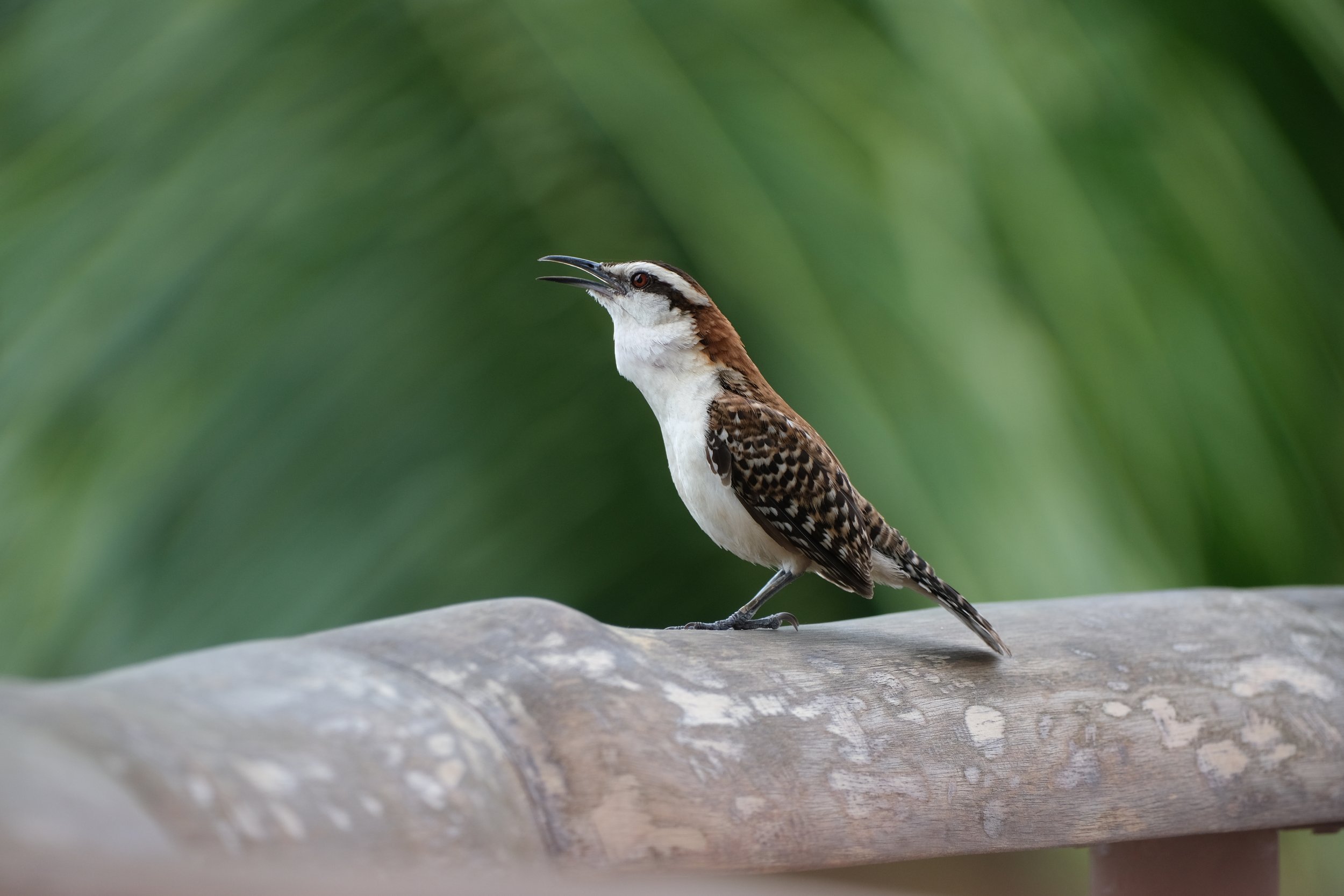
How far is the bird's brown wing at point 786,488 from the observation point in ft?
5.88

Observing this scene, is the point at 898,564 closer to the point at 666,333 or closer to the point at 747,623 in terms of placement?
the point at 747,623

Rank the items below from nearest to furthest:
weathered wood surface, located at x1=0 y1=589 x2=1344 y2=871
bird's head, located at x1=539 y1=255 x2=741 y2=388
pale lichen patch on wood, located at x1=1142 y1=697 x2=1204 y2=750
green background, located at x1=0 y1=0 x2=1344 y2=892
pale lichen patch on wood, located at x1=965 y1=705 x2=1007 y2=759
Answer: weathered wood surface, located at x1=0 y1=589 x2=1344 y2=871 → pale lichen patch on wood, located at x1=965 y1=705 x2=1007 y2=759 → pale lichen patch on wood, located at x1=1142 y1=697 x2=1204 y2=750 → bird's head, located at x1=539 y1=255 x2=741 y2=388 → green background, located at x1=0 y1=0 x2=1344 y2=892

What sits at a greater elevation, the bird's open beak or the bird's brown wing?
the bird's open beak

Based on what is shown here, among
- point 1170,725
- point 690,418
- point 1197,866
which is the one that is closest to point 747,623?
point 690,418

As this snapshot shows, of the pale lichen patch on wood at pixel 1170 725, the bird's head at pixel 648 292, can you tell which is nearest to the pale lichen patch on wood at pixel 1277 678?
the pale lichen patch on wood at pixel 1170 725

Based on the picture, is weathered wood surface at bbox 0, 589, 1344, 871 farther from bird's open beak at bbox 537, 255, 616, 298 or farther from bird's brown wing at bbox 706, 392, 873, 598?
bird's open beak at bbox 537, 255, 616, 298

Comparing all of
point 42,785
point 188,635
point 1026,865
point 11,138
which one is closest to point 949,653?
point 42,785

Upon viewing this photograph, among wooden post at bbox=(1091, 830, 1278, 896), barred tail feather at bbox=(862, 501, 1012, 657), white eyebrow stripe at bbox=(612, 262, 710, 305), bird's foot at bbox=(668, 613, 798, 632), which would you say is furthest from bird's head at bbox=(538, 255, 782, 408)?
wooden post at bbox=(1091, 830, 1278, 896)

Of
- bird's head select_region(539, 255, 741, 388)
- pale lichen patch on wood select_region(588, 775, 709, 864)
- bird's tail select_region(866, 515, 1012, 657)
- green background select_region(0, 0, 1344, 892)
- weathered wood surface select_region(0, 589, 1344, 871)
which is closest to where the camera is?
weathered wood surface select_region(0, 589, 1344, 871)

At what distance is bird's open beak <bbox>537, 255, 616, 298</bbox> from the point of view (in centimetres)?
192

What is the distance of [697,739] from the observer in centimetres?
112

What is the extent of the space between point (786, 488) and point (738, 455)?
0.09 meters

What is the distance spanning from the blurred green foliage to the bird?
62 centimetres

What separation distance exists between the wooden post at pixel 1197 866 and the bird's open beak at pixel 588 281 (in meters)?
1.09
